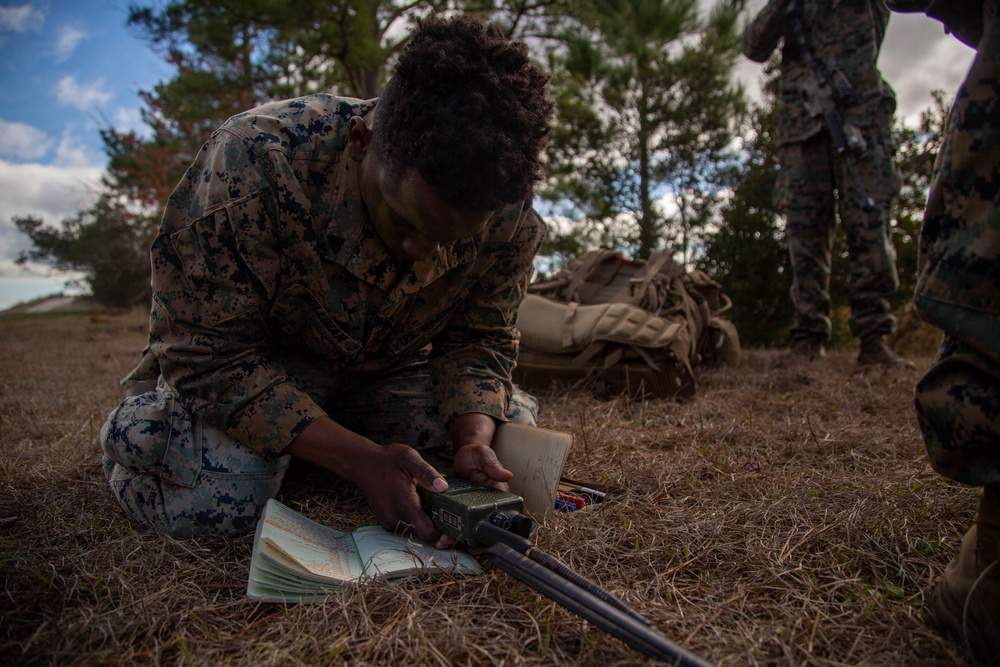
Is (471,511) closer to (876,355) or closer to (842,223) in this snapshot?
(876,355)

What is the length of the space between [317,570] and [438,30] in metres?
1.11

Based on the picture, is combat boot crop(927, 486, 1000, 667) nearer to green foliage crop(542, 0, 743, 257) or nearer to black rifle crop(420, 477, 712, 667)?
black rifle crop(420, 477, 712, 667)

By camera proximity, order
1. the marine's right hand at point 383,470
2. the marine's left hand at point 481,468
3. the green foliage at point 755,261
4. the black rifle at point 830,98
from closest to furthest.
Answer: the marine's right hand at point 383,470
the marine's left hand at point 481,468
the black rifle at point 830,98
the green foliage at point 755,261

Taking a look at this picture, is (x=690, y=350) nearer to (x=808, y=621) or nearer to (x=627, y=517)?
(x=627, y=517)

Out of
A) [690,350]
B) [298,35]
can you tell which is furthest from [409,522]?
[298,35]

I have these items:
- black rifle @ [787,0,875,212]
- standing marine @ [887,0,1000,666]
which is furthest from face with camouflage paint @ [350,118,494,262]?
black rifle @ [787,0,875,212]

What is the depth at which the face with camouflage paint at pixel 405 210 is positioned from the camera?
1.33 metres

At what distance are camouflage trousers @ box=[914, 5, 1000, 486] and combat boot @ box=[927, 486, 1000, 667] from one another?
0.33ft

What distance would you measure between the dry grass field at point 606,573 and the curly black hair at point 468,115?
2.54 feet

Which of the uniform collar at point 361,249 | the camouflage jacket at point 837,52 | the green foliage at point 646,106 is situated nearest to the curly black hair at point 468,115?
the uniform collar at point 361,249

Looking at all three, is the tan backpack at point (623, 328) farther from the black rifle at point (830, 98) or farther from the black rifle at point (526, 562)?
the black rifle at point (526, 562)

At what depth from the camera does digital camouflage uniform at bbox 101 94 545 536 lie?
4.72 feet

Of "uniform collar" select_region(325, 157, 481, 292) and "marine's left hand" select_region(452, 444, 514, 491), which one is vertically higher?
"uniform collar" select_region(325, 157, 481, 292)

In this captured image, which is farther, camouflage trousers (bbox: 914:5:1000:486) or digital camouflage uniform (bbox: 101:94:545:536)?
digital camouflage uniform (bbox: 101:94:545:536)
